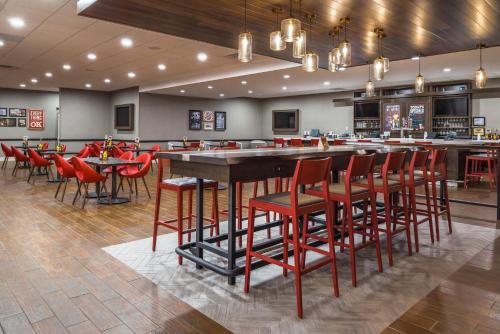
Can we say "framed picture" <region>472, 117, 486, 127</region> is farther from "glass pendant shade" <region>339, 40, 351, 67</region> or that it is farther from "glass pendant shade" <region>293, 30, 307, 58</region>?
"glass pendant shade" <region>293, 30, 307, 58</region>

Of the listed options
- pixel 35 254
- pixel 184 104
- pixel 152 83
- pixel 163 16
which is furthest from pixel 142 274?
pixel 184 104

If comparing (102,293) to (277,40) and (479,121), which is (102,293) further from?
(479,121)

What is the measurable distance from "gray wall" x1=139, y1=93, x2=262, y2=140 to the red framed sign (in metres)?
4.97

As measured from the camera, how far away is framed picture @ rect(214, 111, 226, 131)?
16034mm

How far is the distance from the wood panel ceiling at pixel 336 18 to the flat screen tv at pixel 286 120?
9.65m

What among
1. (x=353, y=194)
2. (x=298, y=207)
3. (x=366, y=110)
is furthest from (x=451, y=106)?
(x=298, y=207)

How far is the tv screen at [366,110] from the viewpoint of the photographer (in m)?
12.6

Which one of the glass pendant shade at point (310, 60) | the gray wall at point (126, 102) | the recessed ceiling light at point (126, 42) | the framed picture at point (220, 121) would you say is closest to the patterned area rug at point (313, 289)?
the glass pendant shade at point (310, 60)

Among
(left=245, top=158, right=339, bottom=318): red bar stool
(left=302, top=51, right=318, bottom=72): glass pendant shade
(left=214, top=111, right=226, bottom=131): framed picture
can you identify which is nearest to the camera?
(left=245, top=158, right=339, bottom=318): red bar stool

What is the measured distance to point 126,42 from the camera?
269 inches

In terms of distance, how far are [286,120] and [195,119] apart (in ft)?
12.5

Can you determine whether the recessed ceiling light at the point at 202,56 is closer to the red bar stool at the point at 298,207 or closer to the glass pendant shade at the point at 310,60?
the glass pendant shade at the point at 310,60

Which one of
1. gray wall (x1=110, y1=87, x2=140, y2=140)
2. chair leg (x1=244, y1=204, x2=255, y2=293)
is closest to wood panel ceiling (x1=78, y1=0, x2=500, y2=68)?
chair leg (x1=244, y1=204, x2=255, y2=293)

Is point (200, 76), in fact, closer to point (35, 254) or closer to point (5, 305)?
point (35, 254)
